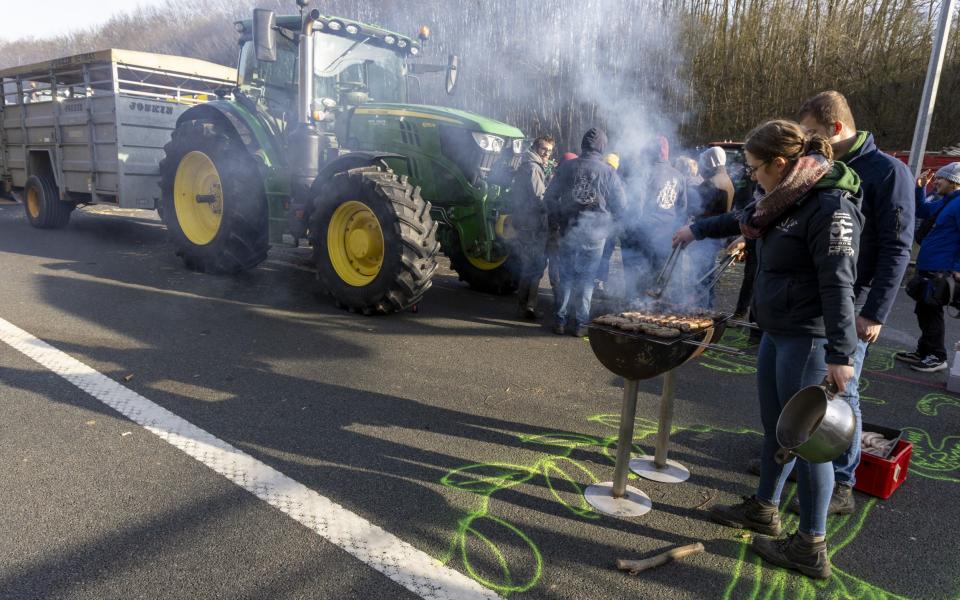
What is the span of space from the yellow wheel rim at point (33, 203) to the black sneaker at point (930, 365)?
11.8 metres

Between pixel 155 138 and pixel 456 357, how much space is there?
6233 mm

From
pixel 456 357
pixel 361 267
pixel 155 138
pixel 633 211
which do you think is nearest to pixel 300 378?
pixel 456 357

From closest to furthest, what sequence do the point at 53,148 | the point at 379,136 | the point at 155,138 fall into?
1. the point at 379,136
2. the point at 155,138
3. the point at 53,148

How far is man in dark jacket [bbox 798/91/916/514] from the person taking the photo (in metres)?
2.62

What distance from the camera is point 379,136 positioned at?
649 centimetres

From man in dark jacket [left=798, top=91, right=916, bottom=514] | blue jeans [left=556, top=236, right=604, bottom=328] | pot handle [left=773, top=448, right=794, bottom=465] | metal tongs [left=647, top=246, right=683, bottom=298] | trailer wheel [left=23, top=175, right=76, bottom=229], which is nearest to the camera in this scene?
pot handle [left=773, top=448, right=794, bottom=465]

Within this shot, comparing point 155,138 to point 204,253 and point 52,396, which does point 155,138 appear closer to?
point 204,253

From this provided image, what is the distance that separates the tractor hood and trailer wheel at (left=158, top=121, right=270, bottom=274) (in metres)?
1.41

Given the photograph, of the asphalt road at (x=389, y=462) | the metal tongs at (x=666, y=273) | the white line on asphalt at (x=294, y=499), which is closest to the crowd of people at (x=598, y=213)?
the asphalt road at (x=389, y=462)

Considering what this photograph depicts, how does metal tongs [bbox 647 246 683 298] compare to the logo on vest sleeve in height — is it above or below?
below

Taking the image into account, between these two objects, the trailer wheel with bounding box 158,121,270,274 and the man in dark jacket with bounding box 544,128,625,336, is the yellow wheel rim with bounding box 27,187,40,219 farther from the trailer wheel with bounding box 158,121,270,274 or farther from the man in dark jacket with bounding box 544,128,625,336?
the man in dark jacket with bounding box 544,128,625,336

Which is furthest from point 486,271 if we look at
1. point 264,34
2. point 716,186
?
point 264,34

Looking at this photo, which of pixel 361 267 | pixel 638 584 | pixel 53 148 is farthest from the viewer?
pixel 53 148

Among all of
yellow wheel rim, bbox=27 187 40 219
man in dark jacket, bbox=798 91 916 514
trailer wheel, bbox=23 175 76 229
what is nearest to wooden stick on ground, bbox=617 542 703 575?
man in dark jacket, bbox=798 91 916 514
